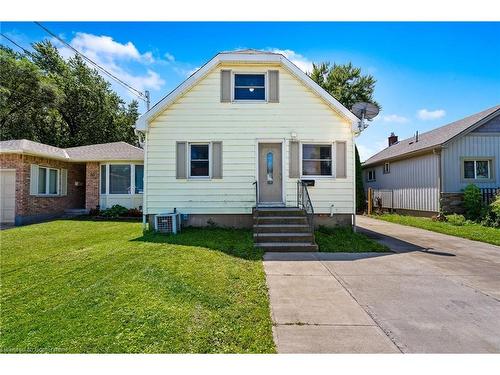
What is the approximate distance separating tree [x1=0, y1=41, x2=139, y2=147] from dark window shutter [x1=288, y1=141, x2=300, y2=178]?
1875 centimetres

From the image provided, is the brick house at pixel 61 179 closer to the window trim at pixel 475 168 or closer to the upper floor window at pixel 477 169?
the window trim at pixel 475 168

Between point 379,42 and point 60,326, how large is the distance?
8.71 meters

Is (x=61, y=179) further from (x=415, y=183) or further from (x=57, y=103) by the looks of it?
(x=415, y=183)

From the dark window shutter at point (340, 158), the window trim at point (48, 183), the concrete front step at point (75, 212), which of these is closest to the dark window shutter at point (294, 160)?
the dark window shutter at point (340, 158)

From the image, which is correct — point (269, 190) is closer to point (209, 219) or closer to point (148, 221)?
point (209, 219)

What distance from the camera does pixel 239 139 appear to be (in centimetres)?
969

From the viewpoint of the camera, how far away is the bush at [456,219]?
12.4 metres

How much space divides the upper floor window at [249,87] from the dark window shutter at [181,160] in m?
2.52

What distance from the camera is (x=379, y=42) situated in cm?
729

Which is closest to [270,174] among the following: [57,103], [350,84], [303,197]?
[303,197]

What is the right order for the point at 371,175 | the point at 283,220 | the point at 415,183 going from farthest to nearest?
the point at 371,175 < the point at 415,183 < the point at 283,220

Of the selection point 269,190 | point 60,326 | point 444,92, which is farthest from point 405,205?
point 60,326

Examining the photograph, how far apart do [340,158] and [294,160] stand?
1.60 metres

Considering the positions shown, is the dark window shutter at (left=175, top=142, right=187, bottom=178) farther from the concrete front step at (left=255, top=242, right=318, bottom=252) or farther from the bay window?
the bay window
